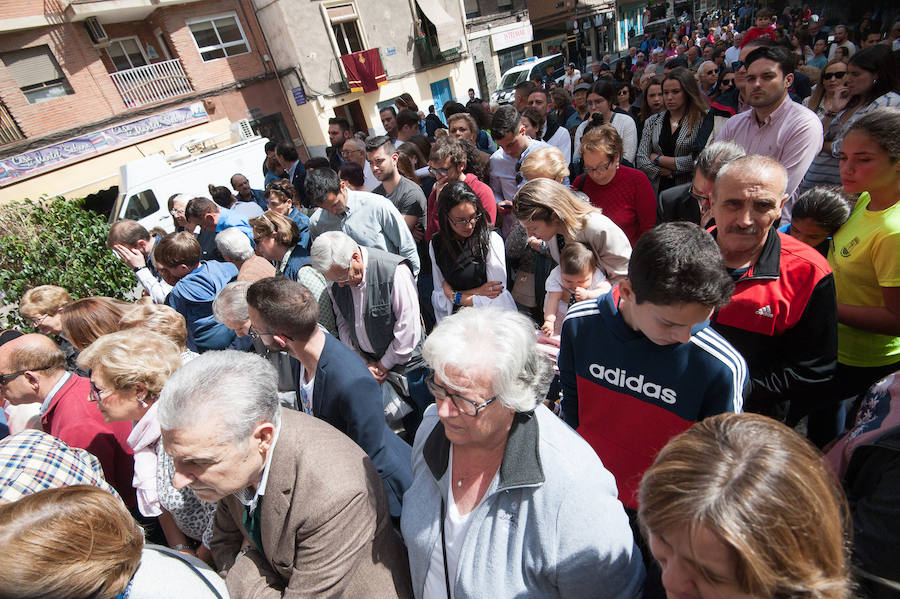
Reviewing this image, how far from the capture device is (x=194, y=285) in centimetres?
357

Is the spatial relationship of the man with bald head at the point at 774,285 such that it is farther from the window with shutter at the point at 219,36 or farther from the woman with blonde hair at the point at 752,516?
the window with shutter at the point at 219,36

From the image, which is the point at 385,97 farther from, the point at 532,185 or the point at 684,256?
the point at 684,256

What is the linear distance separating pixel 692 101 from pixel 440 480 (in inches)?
162

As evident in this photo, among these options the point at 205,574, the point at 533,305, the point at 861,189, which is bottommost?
the point at 533,305

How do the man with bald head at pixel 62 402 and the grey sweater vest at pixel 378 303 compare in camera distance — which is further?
the grey sweater vest at pixel 378 303

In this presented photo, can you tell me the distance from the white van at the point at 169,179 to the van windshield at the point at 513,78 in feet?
32.9

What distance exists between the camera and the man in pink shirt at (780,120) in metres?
2.81

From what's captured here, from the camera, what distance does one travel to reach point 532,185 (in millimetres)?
2664

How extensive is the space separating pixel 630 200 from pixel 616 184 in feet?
0.51

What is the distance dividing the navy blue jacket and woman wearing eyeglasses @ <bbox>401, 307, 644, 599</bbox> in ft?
1.60

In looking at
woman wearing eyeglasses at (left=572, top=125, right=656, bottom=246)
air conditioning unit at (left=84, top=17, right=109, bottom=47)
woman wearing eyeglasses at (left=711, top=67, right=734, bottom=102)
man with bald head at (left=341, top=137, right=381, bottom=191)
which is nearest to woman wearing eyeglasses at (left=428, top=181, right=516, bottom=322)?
woman wearing eyeglasses at (left=572, top=125, right=656, bottom=246)

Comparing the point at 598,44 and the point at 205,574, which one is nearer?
the point at 205,574

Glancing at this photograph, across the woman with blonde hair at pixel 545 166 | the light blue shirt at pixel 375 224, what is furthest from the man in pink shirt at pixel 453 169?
the woman with blonde hair at pixel 545 166

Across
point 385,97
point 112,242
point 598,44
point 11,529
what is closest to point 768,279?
point 11,529
